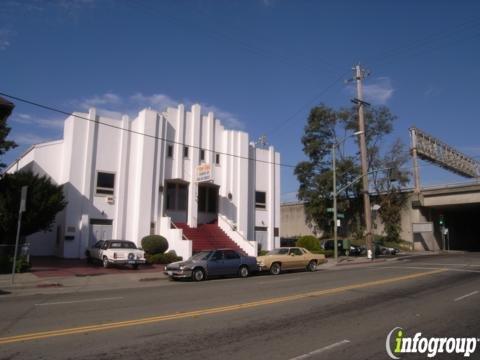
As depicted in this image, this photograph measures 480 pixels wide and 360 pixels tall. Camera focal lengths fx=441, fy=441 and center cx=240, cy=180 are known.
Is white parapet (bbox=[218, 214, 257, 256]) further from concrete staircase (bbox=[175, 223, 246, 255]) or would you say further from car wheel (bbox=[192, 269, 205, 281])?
car wheel (bbox=[192, 269, 205, 281])

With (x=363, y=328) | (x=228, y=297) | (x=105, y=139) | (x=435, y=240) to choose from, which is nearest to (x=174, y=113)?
(x=105, y=139)

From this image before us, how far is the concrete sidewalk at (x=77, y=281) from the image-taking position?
637 inches

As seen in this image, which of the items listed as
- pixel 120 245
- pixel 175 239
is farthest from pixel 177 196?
pixel 120 245

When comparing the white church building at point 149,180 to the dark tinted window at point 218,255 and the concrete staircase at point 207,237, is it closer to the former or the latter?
the concrete staircase at point 207,237

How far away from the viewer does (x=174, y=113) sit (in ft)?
104

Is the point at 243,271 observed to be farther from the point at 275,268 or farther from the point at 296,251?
the point at 296,251

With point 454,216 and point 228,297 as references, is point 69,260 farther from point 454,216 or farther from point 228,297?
point 454,216

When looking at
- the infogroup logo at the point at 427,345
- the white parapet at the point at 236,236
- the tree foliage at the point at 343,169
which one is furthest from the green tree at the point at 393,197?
the infogroup logo at the point at 427,345

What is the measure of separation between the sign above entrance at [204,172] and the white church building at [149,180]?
0.07m

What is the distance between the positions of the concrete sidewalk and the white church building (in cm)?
548

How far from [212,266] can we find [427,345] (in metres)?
13.3

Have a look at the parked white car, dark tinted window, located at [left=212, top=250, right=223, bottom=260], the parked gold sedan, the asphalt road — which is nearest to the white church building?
the parked white car

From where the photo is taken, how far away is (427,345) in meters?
7.46

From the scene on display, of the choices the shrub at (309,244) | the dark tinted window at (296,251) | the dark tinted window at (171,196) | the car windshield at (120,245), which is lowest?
the dark tinted window at (296,251)
